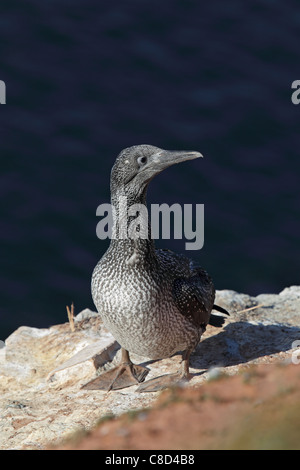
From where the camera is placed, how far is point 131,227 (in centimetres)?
675

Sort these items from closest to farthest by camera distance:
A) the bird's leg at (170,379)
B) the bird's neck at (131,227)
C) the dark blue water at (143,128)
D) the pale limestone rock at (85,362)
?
the pale limestone rock at (85,362)
the bird's neck at (131,227)
the bird's leg at (170,379)
the dark blue water at (143,128)

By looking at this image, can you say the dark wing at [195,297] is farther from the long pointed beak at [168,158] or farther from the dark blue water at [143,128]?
the dark blue water at [143,128]

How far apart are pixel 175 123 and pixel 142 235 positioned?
21.8ft

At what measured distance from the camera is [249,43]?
1412cm

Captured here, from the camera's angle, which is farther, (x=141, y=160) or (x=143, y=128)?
(x=143, y=128)

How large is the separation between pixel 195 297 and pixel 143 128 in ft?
20.6

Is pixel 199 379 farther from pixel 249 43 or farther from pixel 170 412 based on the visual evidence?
pixel 249 43

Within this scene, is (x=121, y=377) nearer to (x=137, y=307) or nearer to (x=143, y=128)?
(x=137, y=307)

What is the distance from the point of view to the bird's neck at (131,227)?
6676 mm

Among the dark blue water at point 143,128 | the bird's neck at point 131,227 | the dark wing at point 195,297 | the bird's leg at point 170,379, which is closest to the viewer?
the bird's neck at point 131,227

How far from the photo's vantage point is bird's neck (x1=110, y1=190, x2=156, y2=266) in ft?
21.9

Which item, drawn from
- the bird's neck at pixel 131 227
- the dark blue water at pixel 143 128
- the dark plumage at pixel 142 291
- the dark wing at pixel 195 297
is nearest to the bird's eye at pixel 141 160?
the dark plumage at pixel 142 291

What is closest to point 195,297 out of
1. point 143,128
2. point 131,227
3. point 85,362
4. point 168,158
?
point 131,227

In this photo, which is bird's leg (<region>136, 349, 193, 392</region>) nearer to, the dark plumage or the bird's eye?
the dark plumage
